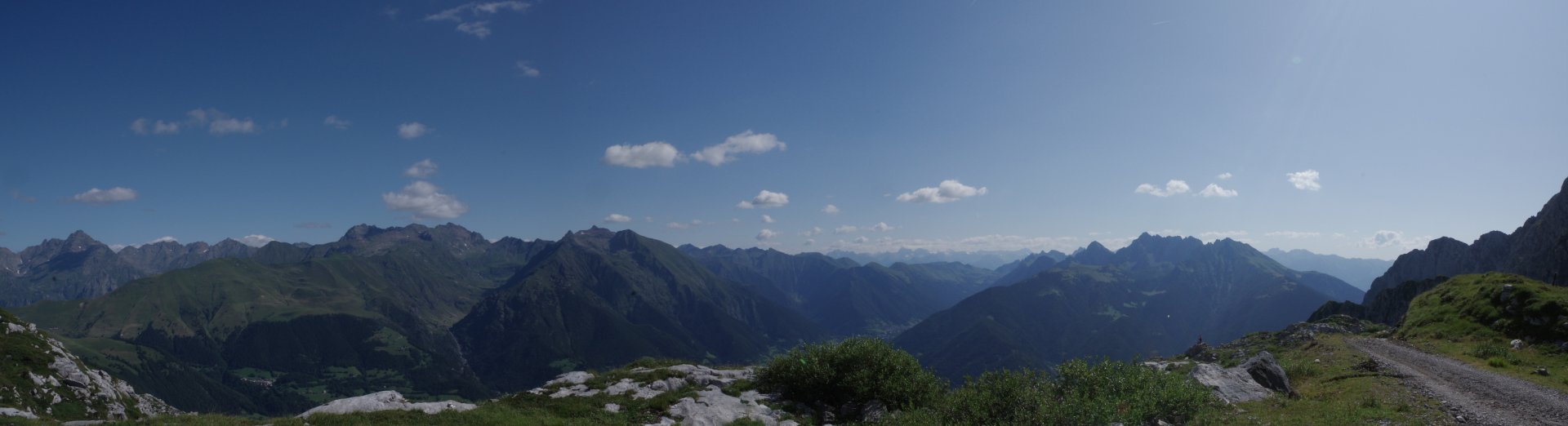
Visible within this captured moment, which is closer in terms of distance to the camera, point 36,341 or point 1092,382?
point 1092,382

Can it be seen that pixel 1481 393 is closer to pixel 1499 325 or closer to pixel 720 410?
pixel 1499 325

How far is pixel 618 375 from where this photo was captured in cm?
3406

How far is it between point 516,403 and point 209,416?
1127 cm

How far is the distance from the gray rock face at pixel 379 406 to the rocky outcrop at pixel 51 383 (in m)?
97.9

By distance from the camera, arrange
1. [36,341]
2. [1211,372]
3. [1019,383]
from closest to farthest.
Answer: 1. [1019,383]
2. [1211,372]
3. [36,341]

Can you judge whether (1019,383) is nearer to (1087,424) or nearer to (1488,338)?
(1087,424)

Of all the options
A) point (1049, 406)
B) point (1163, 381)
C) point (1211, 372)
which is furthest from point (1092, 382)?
point (1211, 372)

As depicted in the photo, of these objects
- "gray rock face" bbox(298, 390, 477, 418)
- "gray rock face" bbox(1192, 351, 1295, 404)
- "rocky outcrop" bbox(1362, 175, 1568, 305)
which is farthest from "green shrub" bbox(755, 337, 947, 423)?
"rocky outcrop" bbox(1362, 175, 1568, 305)

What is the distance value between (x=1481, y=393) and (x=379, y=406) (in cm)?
4772

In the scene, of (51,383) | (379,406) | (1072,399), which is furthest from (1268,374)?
(51,383)

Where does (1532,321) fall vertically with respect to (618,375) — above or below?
above

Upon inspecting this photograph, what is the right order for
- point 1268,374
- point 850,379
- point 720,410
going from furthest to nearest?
point 1268,374
point 850,379
point 720,410

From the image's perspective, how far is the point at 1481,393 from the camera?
999 inches

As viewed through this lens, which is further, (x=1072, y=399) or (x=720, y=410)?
(x=720, y=410)
